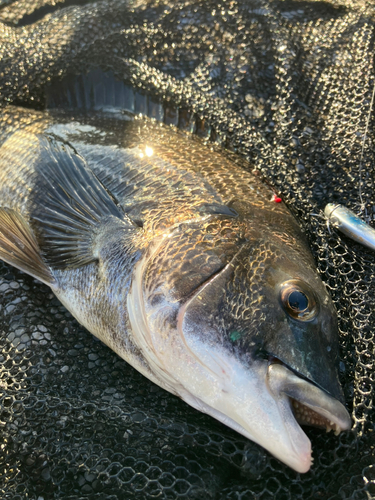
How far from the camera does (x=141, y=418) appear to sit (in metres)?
2.05

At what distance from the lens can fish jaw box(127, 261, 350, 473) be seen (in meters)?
1.57

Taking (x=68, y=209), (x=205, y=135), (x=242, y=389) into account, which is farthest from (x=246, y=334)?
(x=205, y=135)

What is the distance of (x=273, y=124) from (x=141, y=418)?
8.21 ft

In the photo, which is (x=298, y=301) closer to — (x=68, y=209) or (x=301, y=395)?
(x=301, y=395)

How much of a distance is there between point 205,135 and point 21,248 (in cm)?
158

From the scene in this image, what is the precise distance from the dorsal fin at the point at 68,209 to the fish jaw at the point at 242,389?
0.72 meters

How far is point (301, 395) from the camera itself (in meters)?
1.59

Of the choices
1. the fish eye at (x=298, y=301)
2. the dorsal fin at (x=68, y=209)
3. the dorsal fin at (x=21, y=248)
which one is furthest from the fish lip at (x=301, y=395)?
the dorsal fin at (x=21, y=248)

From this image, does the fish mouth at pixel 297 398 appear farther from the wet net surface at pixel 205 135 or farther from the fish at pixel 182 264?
the wet net surface at pixel 205 135

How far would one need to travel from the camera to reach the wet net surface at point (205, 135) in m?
1.83

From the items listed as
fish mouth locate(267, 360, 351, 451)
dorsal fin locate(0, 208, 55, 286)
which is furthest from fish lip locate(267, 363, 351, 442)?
dorsal fin locate(0, 208, 55, 286)

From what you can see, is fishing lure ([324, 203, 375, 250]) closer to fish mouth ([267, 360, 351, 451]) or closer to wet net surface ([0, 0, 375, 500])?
wet net surface ([0, 0, 375, 500])

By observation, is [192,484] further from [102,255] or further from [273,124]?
[273,124]

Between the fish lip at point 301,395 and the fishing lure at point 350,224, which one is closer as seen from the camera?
the fish lip at point 301,395
